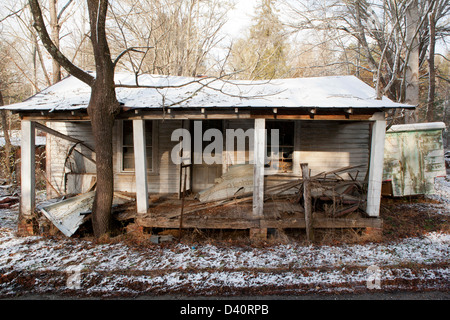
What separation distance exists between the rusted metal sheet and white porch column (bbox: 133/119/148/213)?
776cm

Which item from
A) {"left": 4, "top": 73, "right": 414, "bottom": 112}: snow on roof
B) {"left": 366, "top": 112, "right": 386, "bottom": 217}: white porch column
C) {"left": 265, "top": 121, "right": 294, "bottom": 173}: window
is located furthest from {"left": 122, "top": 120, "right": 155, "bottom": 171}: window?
{"left": 366, "top": 112, "right": 386, "bottom": 217}: white porch column

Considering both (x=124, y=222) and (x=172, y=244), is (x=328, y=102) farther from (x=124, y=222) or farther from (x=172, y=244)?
(x=124, y=222)

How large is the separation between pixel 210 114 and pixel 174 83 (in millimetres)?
2907

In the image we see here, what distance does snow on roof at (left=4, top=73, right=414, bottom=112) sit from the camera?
18.0 ft

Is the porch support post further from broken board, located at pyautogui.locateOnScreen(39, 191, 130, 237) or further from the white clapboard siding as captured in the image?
the white clapboard siding

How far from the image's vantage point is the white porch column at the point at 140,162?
19.0 feet

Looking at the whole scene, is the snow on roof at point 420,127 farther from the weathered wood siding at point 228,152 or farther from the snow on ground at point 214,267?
the snow on ground at point 214,267

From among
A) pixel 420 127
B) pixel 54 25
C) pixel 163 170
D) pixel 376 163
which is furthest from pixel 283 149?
pixel 54 25

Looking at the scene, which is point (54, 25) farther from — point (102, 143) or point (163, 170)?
point (102, 143)

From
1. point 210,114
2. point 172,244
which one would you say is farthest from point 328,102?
point 172,244

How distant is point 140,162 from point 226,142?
9.98 feet

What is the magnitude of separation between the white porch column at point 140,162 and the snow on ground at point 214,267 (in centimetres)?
100

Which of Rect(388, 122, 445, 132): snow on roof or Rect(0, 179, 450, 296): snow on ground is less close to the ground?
Rect(388, 122, 445, 132): snow on roof
